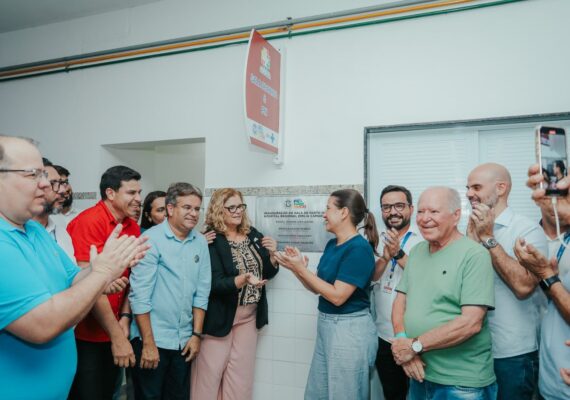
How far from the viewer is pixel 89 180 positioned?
14.5 feet

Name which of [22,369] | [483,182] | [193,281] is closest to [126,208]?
[193,281]

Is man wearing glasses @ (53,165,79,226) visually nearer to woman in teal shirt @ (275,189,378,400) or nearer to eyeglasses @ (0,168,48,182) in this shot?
eyeglasses @ (0,168,48,182)

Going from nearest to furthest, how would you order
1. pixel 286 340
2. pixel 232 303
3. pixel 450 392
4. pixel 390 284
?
1. pixel 450 392
2. pixel 390 284
3. pixel 232 303
4. pixel 286 340

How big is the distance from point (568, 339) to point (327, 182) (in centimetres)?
207

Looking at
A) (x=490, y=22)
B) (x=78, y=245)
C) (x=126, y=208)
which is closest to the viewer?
(x=78, y=245)

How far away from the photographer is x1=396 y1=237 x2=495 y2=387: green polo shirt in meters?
1.91

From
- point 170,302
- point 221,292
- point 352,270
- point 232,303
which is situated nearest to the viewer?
point 352,270

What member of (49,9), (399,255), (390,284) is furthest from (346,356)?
(49,9)

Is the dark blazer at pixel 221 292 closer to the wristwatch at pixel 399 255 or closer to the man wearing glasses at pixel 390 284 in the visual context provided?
the man wearing glasses at pixel 390 284

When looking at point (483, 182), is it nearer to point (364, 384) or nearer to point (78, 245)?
point (364, 384)

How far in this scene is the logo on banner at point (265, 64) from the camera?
3.15 metres

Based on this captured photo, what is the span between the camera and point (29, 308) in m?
1.33

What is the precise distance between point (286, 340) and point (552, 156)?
2563 mm

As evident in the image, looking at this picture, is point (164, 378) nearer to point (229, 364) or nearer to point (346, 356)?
point (229, 364)
